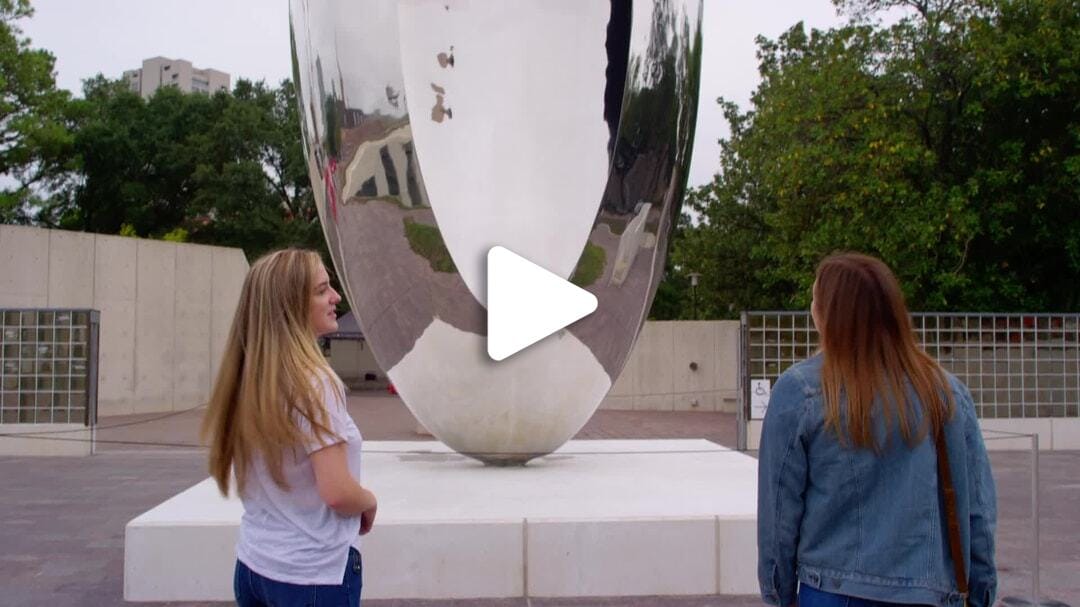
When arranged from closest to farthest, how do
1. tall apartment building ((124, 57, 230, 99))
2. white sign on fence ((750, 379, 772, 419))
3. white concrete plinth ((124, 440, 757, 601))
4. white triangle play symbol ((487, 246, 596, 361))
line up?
1. white concrete plinth ((124, 440, 757, 601))
2. white triangle play symbol ((487, 246, 596, 361))
3. white sign on fence ((750, 379, 772, 419))
4. tall apartment building ((124, 57, 230, 99))

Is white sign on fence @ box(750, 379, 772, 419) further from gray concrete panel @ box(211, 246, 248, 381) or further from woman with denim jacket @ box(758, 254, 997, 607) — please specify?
gray concrete panel @ box(211, 246, 248, 381)

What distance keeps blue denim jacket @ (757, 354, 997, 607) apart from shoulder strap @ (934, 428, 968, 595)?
1 cm

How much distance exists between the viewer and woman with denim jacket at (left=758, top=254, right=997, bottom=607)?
7.37 feet

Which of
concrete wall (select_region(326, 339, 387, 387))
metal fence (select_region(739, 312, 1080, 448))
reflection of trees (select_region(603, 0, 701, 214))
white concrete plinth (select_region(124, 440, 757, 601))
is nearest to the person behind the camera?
white concrete plinth (select_region(124, 440, 757, 601))

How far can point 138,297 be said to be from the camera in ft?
66.8

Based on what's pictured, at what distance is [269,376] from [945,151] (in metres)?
17.4

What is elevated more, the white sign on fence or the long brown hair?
the long brown hair

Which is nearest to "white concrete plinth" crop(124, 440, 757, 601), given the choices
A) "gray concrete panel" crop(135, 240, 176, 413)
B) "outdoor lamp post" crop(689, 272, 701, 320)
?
"gray concrete panel" crop(135, 240, 176, 413)

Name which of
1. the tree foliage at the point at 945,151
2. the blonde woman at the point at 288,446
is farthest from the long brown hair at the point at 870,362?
the tree foliage at the point at 945,151

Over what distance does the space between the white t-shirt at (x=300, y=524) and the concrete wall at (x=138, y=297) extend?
57.8 feet

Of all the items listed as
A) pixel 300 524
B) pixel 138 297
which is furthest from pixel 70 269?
pixel 300 524

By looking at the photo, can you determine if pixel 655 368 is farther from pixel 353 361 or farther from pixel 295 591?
pixel 295 591

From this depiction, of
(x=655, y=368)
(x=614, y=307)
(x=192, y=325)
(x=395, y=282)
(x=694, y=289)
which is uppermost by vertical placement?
(x=694, y=289)

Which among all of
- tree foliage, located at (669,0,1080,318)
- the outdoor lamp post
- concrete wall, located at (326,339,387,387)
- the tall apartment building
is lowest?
concrete wall, located at (326,339,387,387)
